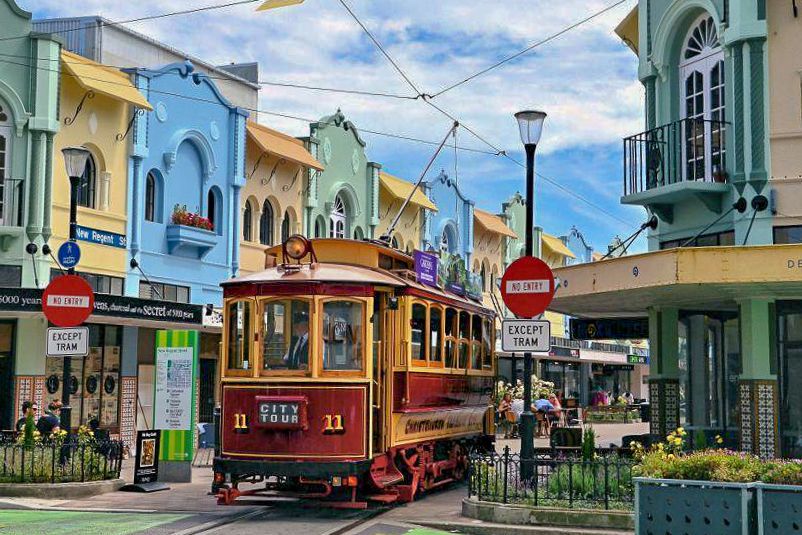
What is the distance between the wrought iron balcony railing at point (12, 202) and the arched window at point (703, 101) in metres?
13.8

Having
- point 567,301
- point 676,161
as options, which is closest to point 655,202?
point 676,161

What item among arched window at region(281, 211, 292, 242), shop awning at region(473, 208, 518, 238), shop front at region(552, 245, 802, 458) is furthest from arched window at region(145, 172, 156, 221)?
shop awning at region(473, 208, 518, 238)

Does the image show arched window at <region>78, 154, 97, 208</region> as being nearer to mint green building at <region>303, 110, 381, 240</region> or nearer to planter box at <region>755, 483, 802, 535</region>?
mint green building at <region>303, 110, 381, 240</region>

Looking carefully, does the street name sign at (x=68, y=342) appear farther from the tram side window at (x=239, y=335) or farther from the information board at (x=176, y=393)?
the tram side window at (x=239, y=335)

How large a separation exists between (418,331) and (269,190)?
17.7 meters

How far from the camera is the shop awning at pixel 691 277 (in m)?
16.1

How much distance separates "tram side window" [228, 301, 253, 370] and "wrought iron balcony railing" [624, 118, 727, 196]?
838cm

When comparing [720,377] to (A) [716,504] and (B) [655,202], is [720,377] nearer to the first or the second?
(B) [655,202]

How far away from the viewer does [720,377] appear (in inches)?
830

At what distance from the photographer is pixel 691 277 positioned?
16391 mm

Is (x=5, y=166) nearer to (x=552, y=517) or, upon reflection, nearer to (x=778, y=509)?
(x=552, y=517)

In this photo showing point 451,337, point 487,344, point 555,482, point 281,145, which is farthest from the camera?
point 281,145

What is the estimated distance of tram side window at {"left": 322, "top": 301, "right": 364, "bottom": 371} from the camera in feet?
47.9

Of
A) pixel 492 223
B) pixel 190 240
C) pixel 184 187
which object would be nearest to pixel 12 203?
pixel 190 240
